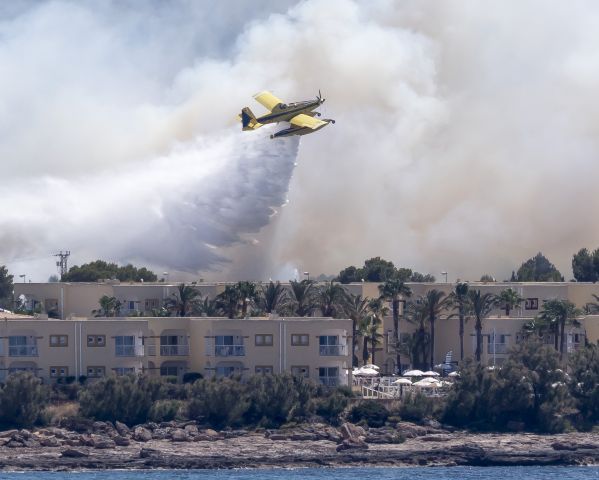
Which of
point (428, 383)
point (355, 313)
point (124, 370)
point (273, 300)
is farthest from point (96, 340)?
point (355, 313)

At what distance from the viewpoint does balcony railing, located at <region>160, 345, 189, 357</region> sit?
11138cm

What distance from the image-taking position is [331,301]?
389 ft

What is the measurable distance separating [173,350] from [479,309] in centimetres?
1825

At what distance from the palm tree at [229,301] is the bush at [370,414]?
13.4 m

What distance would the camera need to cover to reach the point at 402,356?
122312 millimetres

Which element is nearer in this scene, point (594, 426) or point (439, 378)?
point (594, 426)

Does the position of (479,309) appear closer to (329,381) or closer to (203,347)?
(329,381)

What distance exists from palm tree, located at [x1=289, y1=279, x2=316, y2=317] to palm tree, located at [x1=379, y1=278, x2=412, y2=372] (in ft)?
17.5

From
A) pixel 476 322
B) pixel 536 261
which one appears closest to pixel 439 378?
pixel 476 322

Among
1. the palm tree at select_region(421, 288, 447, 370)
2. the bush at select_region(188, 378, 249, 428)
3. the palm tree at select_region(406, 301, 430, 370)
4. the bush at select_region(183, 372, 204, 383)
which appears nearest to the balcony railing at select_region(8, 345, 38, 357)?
the bush at select_region(183, 372, 204, 383)

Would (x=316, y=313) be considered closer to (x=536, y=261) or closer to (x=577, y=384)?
(x=577, y=384)

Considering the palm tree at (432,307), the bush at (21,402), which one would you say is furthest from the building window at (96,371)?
the palm tree at (432,307)

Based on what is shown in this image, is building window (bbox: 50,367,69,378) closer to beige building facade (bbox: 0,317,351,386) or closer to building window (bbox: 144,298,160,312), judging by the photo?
beige building facade (bbox: 0,317,351,386)

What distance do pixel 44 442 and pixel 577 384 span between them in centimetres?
2694
